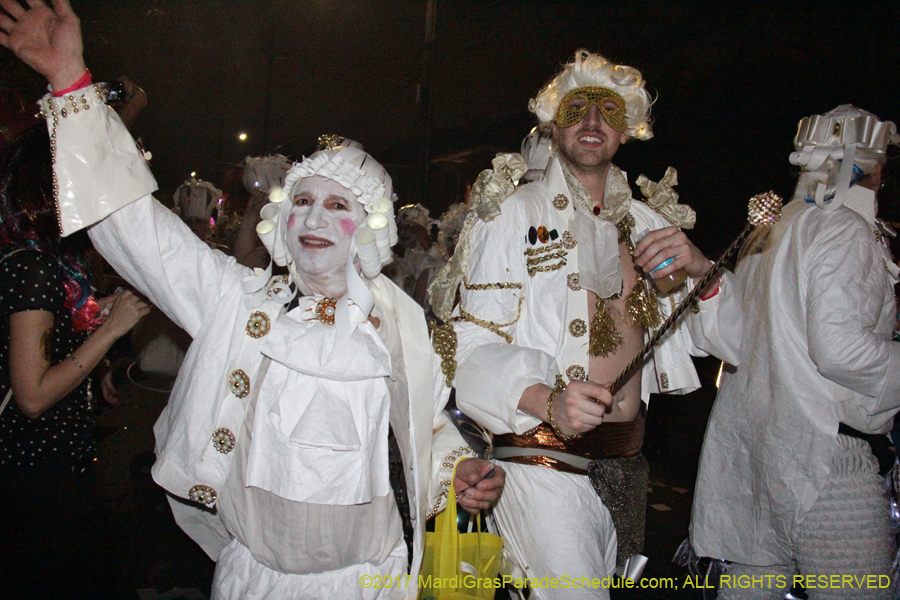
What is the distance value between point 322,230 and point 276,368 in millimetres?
443

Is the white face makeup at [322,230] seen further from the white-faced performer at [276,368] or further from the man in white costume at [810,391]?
the man in white costume at [810,391]

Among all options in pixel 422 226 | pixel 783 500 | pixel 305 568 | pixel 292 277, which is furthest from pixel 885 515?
pixel 422 226

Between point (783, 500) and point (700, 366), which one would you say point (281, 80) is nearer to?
point (700, 366)

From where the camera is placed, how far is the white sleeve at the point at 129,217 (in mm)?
1595

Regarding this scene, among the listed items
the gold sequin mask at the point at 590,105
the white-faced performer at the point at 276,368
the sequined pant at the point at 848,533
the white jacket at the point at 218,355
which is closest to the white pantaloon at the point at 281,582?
the white-faced performer at the point at 276,368

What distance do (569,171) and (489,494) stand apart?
1.35 meters

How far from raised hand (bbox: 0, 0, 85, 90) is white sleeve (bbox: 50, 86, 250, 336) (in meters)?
0.07

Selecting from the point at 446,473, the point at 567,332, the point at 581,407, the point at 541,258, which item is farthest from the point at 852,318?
the point at 446,473

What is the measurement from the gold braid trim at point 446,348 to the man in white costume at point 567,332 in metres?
0.01

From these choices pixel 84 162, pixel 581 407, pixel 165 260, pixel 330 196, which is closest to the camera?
pixel 84 162

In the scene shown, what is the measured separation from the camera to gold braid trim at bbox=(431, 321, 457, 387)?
7.20 ft

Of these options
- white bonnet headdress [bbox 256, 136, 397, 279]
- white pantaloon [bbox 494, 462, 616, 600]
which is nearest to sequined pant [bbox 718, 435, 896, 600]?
white pantaloon [bbox 494, 462, 616, 600]

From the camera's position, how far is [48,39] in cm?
162

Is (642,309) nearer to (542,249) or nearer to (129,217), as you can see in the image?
(542,249)
